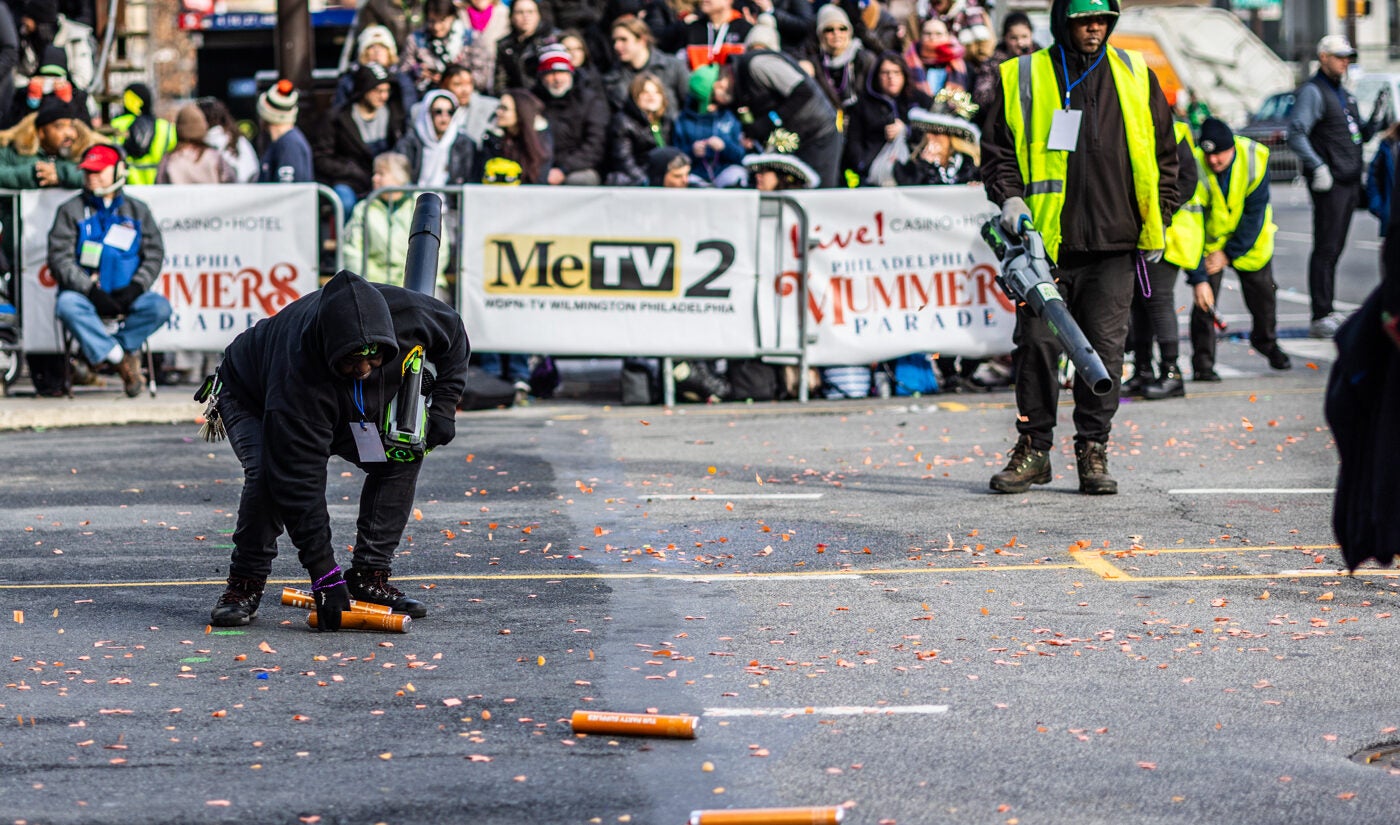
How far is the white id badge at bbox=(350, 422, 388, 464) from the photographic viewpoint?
664 cm

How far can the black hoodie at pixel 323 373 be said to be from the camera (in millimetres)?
6305

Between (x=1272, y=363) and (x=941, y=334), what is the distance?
2524mm

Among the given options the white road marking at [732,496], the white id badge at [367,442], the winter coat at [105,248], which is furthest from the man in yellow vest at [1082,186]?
the winter coat at [105,248]

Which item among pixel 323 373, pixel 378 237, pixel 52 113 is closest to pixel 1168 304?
pixel 378 237

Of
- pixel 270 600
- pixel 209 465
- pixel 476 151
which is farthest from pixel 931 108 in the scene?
pixel 270 600

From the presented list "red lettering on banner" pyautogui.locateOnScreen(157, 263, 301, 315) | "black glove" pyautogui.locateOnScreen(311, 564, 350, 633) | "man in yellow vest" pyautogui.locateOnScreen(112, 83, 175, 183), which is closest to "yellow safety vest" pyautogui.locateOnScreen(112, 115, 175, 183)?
"man in yellow vest" pyautogui.locateOnScreen(112, 83, 175, 183)

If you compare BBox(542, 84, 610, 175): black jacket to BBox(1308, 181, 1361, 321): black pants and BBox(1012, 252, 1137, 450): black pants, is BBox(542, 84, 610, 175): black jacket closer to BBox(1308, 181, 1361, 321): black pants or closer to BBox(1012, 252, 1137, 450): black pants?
BBox(1308, 181, 1361, 321): black pants

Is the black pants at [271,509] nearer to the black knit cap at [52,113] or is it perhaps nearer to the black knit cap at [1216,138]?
the black knit cap at [52,113]

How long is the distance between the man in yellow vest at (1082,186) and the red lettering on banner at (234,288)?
6.04 meters

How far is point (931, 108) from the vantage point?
15492 millimetres

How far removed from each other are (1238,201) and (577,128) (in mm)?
4704

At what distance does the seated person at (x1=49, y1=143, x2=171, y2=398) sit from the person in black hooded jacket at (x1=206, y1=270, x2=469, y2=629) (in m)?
6.97

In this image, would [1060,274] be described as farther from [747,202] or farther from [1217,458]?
[747,202]

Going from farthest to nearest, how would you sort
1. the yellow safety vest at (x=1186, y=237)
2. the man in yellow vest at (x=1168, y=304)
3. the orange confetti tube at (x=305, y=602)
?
the yellow safety vest at (x=1186, y=237)
the man in yellow vest at (x=1168, y=304)
the orange confetti tube at (x=305, y=602)
